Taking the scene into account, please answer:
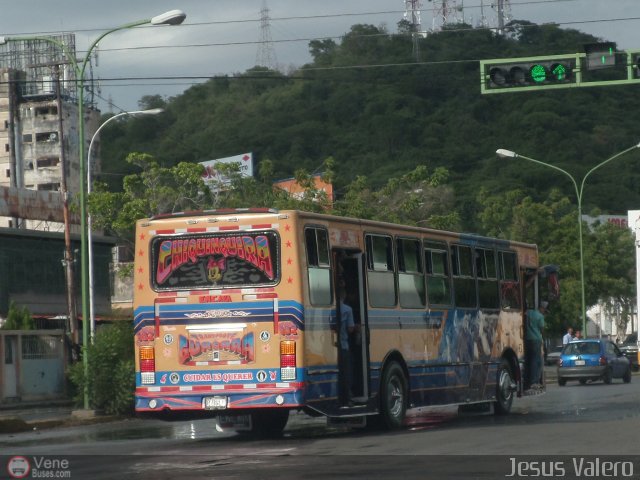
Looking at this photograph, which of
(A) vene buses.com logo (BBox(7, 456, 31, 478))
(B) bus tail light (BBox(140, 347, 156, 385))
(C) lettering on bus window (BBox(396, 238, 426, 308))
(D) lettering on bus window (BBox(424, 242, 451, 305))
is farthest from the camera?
(D) lettering on bus window (BBox(424, 242, 451, 305))

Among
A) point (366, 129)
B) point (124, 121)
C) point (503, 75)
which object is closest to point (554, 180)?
point (366, 129)

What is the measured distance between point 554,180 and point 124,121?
44657 millimetres

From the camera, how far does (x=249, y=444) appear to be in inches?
691

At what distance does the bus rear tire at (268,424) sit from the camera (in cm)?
1953

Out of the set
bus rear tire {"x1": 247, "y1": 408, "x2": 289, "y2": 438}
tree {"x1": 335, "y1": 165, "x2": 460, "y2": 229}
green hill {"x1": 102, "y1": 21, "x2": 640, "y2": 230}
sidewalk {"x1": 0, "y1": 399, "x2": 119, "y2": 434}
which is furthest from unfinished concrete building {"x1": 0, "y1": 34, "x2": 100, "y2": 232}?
bus rear tire {"x1": 247, "y1": 408, "x2": 289, "y2": 438}

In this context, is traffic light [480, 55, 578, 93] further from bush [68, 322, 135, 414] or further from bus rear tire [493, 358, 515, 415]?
bush [68, 322, 135, 414]

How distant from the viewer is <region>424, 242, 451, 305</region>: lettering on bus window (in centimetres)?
2067

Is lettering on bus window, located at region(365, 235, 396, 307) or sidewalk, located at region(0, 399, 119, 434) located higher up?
lettering on bus window, located at region(365, 235, 396, 307)

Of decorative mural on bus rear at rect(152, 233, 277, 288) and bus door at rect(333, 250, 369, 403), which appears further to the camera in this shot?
bus door at rect(333, 250, 369, 403)

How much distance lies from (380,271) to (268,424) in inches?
116

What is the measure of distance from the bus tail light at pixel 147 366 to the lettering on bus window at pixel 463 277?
5727mm

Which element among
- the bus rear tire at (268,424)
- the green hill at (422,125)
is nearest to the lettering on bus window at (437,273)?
the bus rear tire at (268,424)

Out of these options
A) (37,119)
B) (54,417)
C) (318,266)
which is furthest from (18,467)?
(37,119)

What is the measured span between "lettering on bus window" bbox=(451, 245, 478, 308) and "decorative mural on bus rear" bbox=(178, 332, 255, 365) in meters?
5.12
